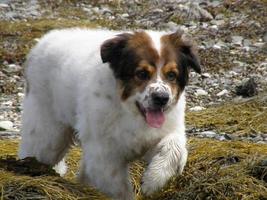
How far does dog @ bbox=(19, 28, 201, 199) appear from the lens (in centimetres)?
664

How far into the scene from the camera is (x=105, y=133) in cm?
684

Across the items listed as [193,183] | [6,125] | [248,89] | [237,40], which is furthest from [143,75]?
[237,40]

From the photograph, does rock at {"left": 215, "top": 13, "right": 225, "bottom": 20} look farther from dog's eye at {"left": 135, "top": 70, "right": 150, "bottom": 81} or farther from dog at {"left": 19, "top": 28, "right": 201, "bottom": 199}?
dog's eye at {"left": 135, "top": 70, "right": 150, "bottom": 81}

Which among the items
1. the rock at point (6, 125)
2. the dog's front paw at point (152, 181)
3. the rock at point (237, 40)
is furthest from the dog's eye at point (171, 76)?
the rock at point (237, 40)

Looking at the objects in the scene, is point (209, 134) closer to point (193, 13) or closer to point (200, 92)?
point (200, 92)

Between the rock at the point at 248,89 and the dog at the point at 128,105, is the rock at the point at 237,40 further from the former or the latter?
the dog at the point at 128,105

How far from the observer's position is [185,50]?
7148 mm

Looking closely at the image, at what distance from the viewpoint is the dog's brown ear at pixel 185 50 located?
23.1 ft

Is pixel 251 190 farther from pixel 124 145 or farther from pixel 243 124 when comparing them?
pixel 243 124

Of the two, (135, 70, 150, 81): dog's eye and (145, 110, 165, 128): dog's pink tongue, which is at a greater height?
(135, 70, 150, 81): dog's eye

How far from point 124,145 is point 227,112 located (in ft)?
13.6

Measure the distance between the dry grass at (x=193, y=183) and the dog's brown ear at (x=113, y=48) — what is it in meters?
1.03

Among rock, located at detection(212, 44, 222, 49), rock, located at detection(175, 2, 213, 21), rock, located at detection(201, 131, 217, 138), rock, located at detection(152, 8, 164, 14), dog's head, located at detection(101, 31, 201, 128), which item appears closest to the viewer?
dog's head, located at detection(101, 31, 201, 128)

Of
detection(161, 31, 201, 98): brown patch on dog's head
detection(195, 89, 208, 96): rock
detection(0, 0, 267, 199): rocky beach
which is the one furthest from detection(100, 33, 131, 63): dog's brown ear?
detection(195, 89, 208, 96): rock
